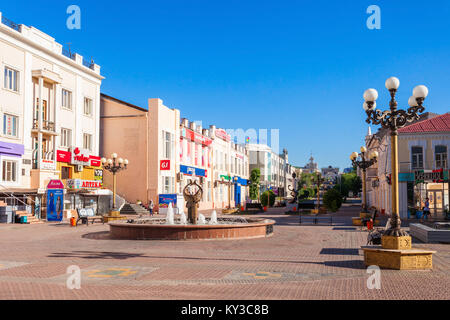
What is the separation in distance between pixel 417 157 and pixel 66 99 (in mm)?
27689

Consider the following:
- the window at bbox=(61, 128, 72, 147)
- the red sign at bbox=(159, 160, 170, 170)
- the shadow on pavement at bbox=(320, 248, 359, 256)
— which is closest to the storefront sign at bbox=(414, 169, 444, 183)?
the shadow on pavement at bbox=(320, 248, 359, 256)

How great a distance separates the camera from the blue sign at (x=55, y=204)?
93.2 feet

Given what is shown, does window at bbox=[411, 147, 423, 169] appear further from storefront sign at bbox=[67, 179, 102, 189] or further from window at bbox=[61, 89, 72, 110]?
window at bbox=[61, 89, 72, 110]

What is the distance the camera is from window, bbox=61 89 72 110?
115 feet

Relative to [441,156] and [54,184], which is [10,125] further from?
[441,156]

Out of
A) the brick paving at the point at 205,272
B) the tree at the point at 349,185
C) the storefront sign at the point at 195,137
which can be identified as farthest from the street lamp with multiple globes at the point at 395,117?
the tree at the point at 349,185

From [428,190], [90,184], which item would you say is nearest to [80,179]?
[90,184]

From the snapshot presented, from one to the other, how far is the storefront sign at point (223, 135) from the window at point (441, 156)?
104 feet

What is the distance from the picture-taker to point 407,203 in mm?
33812

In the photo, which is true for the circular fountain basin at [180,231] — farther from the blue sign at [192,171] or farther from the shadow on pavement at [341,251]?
the blue sign at [192,171]

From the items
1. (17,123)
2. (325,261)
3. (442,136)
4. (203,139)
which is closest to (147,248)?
(325,261)
